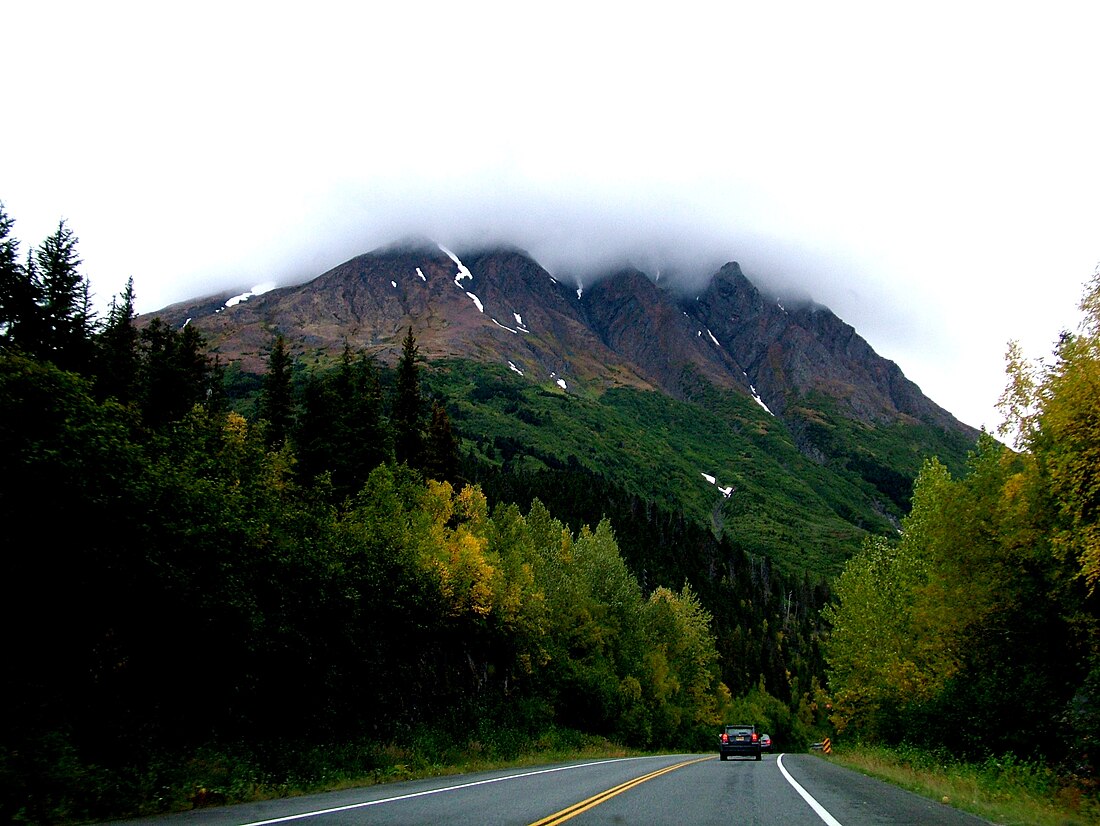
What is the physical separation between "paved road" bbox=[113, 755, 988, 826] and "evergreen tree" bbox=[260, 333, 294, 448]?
126 ft

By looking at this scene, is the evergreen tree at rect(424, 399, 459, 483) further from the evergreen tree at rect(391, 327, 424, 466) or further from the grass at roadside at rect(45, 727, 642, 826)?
the grass at roadside at rect(45, 727, 642, 826)

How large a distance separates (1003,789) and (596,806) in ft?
32.4

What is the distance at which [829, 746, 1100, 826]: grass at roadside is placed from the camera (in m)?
13.0

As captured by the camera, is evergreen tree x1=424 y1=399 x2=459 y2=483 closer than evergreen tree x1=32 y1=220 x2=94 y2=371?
No

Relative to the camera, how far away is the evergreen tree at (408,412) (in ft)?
169

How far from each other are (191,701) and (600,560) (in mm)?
44865

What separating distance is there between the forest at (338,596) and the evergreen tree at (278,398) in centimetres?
22

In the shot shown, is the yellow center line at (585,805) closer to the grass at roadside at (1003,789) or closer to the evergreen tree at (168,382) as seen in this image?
the grass at roadside at (1003,789)

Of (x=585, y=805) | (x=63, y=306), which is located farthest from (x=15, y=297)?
(x=585, y=805)

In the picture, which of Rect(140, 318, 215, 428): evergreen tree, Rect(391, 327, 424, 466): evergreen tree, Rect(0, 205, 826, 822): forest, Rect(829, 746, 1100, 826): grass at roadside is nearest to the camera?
Rect(829, 746, 1100, 826): grass at roadside

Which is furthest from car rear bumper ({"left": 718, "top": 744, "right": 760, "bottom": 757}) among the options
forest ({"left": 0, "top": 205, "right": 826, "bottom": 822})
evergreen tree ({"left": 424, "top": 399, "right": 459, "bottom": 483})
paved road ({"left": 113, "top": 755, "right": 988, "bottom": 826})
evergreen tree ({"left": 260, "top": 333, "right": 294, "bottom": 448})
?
evergreen tree ({"left": 260, "top": 333, "right": 294, "bottom": 448})

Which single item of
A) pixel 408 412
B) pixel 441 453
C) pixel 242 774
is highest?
pixel 408 412

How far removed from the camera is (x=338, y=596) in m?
24.8

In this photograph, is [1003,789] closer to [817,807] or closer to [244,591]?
[817,807]
